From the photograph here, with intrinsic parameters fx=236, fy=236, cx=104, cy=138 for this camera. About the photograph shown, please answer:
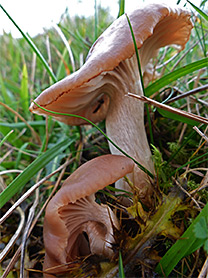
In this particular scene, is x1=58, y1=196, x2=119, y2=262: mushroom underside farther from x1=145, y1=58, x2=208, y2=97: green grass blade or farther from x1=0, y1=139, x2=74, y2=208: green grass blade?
x1=145, y1=58, x2=208, y2=97: green grass blade

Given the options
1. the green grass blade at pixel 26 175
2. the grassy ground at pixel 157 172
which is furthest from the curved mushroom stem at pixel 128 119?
the green grass blade at pixel 26 175

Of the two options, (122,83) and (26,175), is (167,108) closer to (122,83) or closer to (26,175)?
(122,83)

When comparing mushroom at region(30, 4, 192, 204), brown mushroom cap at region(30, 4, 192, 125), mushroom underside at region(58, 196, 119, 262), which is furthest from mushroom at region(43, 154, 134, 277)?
brown mushroom cap at region(30, 4, 192, 125)

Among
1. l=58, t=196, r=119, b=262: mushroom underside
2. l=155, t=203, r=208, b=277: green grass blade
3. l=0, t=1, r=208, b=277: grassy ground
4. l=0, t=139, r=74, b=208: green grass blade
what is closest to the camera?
l=155, t=203, r=208, b=277: green grass blade

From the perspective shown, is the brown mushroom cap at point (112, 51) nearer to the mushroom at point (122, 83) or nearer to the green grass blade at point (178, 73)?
the mushroom at point (122, 83)

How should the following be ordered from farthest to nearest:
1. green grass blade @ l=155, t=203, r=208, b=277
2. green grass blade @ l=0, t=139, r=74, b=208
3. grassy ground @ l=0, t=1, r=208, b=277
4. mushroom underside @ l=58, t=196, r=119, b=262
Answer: green grass blade @ l=0, t=139, r=74, b=208
mushroom underside @ l=58, t=196, r=119, b=262
grassy ground @ l=0, t=1, r=208, b=277
green grass blade @ l=155, t=203, r=208, b=277

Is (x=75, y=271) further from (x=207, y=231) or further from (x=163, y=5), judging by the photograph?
(x=163, y=5)
